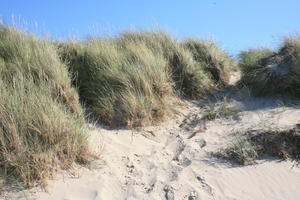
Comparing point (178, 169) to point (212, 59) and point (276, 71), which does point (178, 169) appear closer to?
point (276, 71)

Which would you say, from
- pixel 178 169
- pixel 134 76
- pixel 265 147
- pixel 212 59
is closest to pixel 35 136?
pixel 178 169

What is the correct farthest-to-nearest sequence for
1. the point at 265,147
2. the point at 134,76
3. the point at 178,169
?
the point at 134,76 < the point at 265,147 < the point at 178,169

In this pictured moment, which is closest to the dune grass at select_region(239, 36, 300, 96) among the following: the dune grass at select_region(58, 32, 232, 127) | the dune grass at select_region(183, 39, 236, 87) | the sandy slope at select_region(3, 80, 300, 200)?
the dune grass at select_region(183, 39, 236, 87)

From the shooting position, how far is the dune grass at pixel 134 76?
5.45m

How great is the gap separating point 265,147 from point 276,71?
2.11m

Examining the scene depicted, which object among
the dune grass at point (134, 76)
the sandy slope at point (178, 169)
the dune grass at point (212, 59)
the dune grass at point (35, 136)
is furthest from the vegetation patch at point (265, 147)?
the dune grass at point (212, 59)

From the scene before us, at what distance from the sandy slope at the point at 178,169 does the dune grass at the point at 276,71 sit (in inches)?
24.4

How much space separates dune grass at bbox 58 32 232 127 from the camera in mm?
5449

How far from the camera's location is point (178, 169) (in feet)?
14.9

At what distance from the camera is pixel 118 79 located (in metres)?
5.80

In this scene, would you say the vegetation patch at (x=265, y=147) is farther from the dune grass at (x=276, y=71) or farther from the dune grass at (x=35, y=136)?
the dune grass at (x=35, y=136)

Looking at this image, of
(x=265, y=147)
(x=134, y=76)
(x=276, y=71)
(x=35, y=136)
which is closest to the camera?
(x=35, y=136)

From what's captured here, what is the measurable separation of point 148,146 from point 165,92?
1309 millimetres

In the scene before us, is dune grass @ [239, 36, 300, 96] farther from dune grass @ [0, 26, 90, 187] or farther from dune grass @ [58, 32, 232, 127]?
dune grass @ [0, 26, 90, 187]
